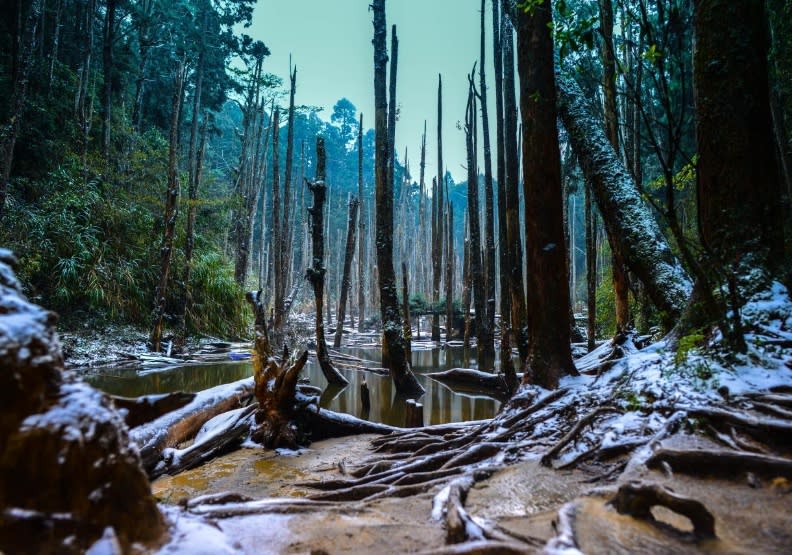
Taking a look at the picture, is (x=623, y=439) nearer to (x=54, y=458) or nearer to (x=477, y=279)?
(x=54, y=458)

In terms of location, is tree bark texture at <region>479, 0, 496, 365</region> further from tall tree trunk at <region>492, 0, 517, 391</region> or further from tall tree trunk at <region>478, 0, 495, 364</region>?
tall tree trunk at <region>492, 0, 517, 391</region>

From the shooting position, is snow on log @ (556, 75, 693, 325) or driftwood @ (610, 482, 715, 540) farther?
snow on log @ (556, 75, 693, 325)

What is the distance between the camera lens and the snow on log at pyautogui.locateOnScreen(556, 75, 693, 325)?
4.53m

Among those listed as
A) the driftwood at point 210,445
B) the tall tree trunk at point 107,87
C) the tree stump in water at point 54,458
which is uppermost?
the tall tree trunk at point 107,87

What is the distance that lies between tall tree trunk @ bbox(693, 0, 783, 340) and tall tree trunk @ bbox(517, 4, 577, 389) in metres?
1.20

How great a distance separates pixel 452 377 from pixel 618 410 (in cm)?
636

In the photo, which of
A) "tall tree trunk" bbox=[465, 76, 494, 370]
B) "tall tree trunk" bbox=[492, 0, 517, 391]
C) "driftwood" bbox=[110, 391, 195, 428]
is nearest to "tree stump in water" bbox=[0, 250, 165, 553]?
"driftwood" bbox=[110, 391, 195, 428]

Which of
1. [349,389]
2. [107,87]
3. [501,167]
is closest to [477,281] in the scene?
[501,167]

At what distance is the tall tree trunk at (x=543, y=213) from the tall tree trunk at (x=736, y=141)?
120 cm

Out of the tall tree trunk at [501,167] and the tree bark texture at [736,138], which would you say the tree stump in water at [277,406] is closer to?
the tree bark texture at [736,138]

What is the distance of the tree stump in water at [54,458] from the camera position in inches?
47.4

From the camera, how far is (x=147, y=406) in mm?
1703

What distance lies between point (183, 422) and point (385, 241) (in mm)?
4558


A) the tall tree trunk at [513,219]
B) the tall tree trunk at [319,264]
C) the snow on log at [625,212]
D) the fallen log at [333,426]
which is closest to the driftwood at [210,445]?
the fallen log at [333,426]
